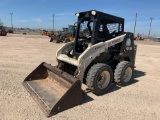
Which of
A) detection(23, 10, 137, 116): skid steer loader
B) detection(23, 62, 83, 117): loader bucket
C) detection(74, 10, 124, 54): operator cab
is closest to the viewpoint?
detection(23, 62, 83, 117): loader bucket

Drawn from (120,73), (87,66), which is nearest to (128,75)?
(120,73)

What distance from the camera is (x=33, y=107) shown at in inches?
175

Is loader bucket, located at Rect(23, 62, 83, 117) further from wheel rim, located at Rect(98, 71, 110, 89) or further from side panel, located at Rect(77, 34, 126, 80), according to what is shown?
wheel rim, located at Rect(98, 71, 110, 89)

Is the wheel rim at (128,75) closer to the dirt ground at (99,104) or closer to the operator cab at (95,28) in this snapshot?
the dirt ground at (99,104)

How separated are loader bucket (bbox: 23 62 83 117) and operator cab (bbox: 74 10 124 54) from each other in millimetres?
1261

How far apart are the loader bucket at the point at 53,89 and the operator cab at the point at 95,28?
1.26 m

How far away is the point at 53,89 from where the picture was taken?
17.5ft

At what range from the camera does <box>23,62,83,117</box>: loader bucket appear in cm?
430

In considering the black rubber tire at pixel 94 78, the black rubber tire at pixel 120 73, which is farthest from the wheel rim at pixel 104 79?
the black rubber tire at pixel 120 73

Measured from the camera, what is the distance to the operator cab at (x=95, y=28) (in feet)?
18.8

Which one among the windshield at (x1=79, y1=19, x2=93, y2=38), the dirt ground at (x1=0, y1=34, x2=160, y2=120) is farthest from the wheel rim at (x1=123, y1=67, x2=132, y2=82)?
the windshield at (x1=79, y1=19, x2=93, y2=38)

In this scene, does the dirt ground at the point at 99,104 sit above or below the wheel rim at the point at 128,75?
below

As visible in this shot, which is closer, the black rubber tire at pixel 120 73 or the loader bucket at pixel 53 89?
the loader bucket at pixel 53 89

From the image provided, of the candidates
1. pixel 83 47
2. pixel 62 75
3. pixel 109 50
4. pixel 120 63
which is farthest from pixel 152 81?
pixel 62 75
